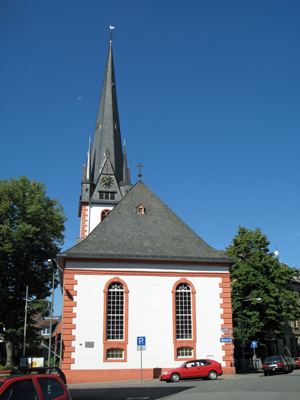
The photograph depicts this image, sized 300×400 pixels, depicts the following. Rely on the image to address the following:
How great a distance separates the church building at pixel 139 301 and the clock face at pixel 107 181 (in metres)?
20.6

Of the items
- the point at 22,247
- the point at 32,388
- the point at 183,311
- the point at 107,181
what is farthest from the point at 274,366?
the point at 107,181

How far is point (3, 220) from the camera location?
3428cm

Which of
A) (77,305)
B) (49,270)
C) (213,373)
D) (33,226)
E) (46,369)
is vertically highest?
(33,226)

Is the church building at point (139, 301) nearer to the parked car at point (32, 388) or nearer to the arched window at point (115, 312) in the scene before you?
the arched window at point (115, 312)

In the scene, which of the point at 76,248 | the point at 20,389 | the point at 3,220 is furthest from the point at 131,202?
the point at 20,389

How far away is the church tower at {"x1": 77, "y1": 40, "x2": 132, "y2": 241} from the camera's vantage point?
48.2 m

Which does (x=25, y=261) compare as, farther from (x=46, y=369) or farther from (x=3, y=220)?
(x=46, y=369)

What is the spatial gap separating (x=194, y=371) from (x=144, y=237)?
9.16m

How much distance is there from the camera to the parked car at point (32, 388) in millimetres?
6733

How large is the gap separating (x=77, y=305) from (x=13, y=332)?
11.4m

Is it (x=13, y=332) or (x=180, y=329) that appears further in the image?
(x=13, y=332)

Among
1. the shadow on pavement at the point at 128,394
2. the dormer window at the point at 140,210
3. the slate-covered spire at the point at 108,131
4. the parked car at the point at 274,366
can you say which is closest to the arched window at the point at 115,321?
the dormer window at the point at 140,210

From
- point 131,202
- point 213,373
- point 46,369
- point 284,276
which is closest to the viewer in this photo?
point 46,369

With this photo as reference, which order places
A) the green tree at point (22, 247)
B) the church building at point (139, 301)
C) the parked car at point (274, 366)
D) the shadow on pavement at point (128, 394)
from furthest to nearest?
1. the green tree at point (22, 247)
2. the parked car at point (274, 366)
3. the church building at point (139, 301)
4. the shadow on pavement at point (128, 394)
